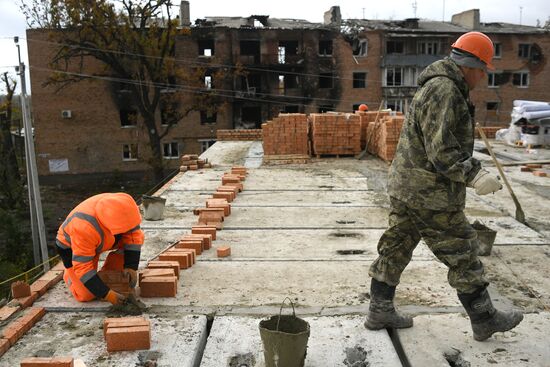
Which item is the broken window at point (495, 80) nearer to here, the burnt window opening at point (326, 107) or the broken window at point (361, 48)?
the broken window at point (361, 48)

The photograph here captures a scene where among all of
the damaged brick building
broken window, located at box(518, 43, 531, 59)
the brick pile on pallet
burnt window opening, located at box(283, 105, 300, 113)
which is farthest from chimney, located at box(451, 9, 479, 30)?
the brick pile on pallet

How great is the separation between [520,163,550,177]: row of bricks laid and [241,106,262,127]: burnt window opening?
2170 cm

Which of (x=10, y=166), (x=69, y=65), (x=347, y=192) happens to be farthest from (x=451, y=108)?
(x=69, y=65)

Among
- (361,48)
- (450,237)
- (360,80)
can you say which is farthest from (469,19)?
(450,237)

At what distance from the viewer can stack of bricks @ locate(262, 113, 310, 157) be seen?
13.7 metres

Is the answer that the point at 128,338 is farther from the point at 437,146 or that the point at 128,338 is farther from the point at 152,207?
the point at 152,207

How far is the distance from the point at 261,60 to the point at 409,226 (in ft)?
95.4

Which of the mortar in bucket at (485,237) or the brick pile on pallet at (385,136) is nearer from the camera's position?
the mortar in bucket at (485,237)

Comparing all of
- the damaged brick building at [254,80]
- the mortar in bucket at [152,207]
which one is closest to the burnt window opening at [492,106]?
the damaged brick building at [254,80]

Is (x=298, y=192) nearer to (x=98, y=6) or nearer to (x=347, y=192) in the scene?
(x=347, y=192)

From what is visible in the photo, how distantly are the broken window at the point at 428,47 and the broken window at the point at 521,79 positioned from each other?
17.9 feet

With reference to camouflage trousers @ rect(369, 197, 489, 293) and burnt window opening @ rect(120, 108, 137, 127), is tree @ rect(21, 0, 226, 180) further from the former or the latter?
camouflage trousers @ rect(369, 197, 489, 293)

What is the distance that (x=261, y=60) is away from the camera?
31.5m

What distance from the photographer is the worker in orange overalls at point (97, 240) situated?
396 centimetres
